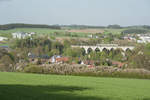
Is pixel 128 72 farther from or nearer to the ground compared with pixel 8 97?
nearer to the ground

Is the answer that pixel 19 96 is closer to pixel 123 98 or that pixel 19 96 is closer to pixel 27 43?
pixel 123 98

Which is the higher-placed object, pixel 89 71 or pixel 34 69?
pixel 34 69

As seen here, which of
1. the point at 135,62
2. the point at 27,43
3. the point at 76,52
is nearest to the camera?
the point at 135,62

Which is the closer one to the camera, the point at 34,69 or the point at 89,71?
the point at 89,71

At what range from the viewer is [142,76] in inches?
1236

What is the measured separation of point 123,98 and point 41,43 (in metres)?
94.4

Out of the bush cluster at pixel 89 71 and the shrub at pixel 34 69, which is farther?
the shrub at pixel 34 69

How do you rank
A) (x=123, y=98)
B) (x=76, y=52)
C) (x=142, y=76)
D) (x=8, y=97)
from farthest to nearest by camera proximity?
1. (x=76, y=52)
2. (x=142, y=76)
3. (x=123, y=98)
4. (x=8, y=97)

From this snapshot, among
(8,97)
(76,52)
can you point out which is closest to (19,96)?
(8,97)

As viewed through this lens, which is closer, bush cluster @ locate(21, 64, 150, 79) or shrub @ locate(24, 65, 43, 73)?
bush cluster @ locate(21, 64, 150, 79)

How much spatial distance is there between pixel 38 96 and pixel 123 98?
3127 millimetres

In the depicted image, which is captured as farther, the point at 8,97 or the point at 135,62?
the point at 135,62

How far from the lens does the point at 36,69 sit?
33.2 m

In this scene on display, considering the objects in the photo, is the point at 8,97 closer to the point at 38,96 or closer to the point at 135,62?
the point at 38,96
